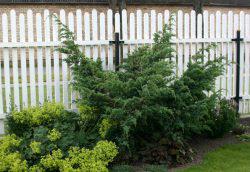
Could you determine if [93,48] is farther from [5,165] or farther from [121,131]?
[5,165]

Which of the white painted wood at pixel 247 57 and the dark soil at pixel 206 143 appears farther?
the white painted wood at pixel 247 57

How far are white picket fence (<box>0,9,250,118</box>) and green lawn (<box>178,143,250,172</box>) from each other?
4.63ft

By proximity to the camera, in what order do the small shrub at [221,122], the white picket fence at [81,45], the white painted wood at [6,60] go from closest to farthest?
the small shrub at [221,122], the white painted wood at [6,60], the white picket fence at [81,45]

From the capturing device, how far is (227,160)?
5.58 m

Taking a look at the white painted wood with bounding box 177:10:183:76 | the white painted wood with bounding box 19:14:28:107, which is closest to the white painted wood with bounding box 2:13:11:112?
the white painted wood with bounding box 19:14:28:107

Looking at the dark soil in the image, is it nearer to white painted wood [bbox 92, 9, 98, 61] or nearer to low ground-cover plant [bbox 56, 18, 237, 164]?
low ground-cover plant [bbox 56, 18, 237, 164]

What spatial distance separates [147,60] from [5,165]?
2.39 meters

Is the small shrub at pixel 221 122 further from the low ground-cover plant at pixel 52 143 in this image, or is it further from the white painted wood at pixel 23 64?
the white painted wood at pixel 23 64

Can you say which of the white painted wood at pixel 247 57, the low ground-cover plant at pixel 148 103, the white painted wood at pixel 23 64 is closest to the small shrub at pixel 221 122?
the low ground-cover plant at pixel 148 103

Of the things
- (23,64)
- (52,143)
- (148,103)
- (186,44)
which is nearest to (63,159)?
(52,143)

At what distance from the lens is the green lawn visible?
206 inches

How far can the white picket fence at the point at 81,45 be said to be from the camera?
6.77 metres

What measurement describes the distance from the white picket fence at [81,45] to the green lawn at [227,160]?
141cm

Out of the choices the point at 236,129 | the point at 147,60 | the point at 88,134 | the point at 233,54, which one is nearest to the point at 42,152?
the point at 88,134
